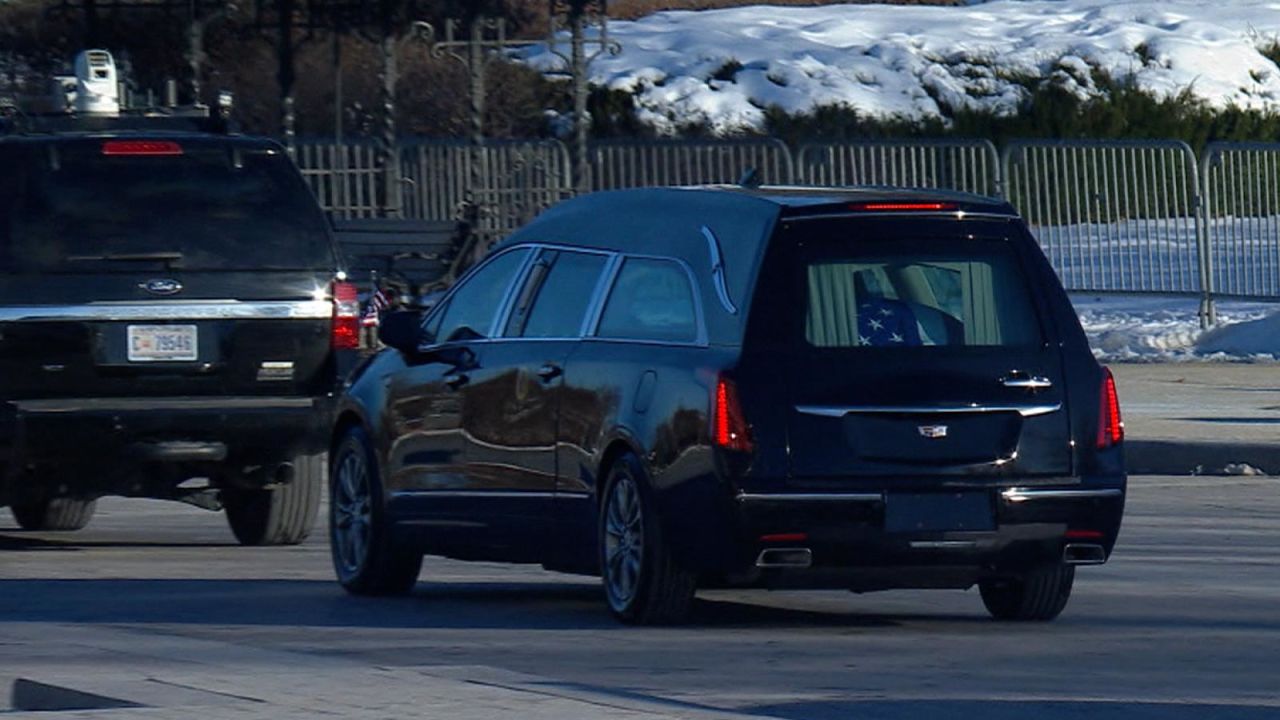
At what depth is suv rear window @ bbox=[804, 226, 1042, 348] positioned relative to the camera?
10758 millimetres

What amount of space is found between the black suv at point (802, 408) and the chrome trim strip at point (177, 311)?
2108 mm

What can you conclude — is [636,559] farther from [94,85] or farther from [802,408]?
[94,85]

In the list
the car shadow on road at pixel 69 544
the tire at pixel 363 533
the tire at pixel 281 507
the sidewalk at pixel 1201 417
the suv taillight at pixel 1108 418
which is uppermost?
the suv taillight at pixel 1108 418

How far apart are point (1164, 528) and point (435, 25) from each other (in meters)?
27.6

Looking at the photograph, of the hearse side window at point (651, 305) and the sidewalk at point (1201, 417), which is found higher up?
the hearse side window at point (651, 305)

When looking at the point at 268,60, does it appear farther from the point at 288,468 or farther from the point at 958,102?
the point at 288,468

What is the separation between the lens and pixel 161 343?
13500mm

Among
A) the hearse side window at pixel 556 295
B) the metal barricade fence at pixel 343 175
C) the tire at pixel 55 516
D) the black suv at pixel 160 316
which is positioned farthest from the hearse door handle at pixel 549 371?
the metal barricade fence at pixel 343 175

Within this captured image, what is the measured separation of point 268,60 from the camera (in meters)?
43.8

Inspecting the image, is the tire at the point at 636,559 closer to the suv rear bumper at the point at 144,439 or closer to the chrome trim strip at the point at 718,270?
the chrome trim strip at the point at 718,270

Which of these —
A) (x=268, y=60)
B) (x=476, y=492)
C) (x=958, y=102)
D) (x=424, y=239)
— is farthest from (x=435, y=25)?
(x=476, y=492)

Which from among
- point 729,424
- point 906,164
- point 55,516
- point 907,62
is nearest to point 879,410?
point 729,424

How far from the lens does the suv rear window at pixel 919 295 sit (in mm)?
10758

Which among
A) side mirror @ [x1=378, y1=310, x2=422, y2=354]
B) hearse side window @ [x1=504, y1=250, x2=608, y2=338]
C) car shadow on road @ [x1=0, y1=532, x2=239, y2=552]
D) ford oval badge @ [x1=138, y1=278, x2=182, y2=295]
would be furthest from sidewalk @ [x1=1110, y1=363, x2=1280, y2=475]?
hearse side window @ [x1=504, y1=250, x2=608, y2=338]
